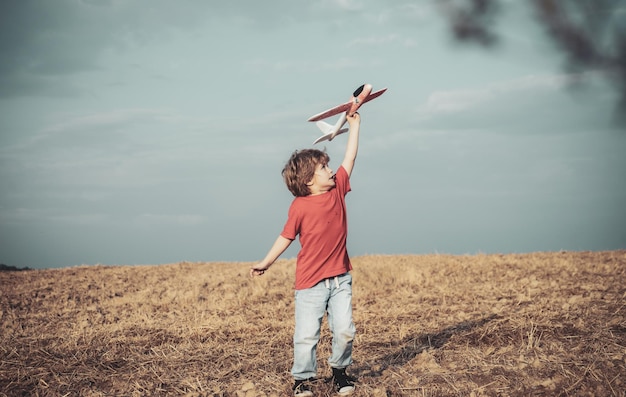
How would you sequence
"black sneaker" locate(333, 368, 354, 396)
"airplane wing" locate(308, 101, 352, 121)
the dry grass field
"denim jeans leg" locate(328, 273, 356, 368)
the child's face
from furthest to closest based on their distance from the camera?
the dry grass field, "airplane wing" locate(308, 101, 352, 121), "black sneaker" locate(333, 368, 354, 396), the child's face, "denim jeans leg" locate(328, 273, 356, 368)

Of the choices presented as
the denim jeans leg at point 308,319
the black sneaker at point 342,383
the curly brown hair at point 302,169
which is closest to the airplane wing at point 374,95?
the curly brown hair at point 302,169

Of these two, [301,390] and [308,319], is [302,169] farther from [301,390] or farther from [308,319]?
[301,390]

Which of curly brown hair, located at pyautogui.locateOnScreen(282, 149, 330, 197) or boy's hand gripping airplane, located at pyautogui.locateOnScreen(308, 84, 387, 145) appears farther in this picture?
boy's hand gripping airplane, located at pyautogui.locateOnScreen(308, 84, 387, 145)

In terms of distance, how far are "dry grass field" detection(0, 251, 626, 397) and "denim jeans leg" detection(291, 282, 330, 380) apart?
46 centimetres

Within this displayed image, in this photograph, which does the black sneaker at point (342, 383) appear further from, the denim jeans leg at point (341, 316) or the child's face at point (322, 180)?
the child's face at point (322, 180)

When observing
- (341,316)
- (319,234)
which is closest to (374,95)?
(319,234)

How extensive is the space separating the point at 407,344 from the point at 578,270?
23.0ft

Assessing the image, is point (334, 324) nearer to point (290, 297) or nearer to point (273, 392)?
point (273, 392)

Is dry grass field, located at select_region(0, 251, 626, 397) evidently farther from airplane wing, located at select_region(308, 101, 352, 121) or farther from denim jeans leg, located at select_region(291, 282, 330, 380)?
airplane wing, located at select_region(308, 101, 352, 121)

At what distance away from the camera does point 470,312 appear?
9016 millimetres

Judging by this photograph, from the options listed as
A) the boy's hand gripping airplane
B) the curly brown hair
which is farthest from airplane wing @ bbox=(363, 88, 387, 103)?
→ the curly brown hair

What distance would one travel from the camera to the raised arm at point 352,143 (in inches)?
206

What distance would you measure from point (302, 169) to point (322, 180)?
0.62ft

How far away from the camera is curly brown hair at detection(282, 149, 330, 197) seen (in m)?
4.99
